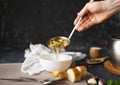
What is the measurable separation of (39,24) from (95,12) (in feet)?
1.20

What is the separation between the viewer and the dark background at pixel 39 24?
1.34 metres

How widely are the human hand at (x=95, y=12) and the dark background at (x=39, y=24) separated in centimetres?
22

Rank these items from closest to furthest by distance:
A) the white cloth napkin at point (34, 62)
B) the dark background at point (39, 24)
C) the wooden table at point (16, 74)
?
the wooden table at point (16, 74), the white cloth napkin at point (34, 62), the dark background at point (39, 24)

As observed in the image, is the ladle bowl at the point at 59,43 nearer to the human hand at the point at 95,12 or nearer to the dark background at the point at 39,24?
the human hand at the point at 95,12

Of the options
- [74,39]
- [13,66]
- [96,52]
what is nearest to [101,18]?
[96,52]

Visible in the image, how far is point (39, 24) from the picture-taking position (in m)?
1.36

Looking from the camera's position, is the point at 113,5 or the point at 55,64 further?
the point at 113,5

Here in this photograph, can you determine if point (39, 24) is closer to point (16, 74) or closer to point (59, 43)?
point (59, 43)

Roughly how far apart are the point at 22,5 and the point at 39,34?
7.1 inches

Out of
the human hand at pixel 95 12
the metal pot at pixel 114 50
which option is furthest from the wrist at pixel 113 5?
the metal pot at pixel 114 50

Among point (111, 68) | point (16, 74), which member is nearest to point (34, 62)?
point (16, 74)

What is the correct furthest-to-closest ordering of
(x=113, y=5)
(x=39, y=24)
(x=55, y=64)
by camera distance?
(x=39, y=24) → (x=113, y=5) → (x=55, y=64)

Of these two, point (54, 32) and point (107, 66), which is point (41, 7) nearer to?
point (54, 32)

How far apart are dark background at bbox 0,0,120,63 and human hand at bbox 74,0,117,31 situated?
0.71ft
